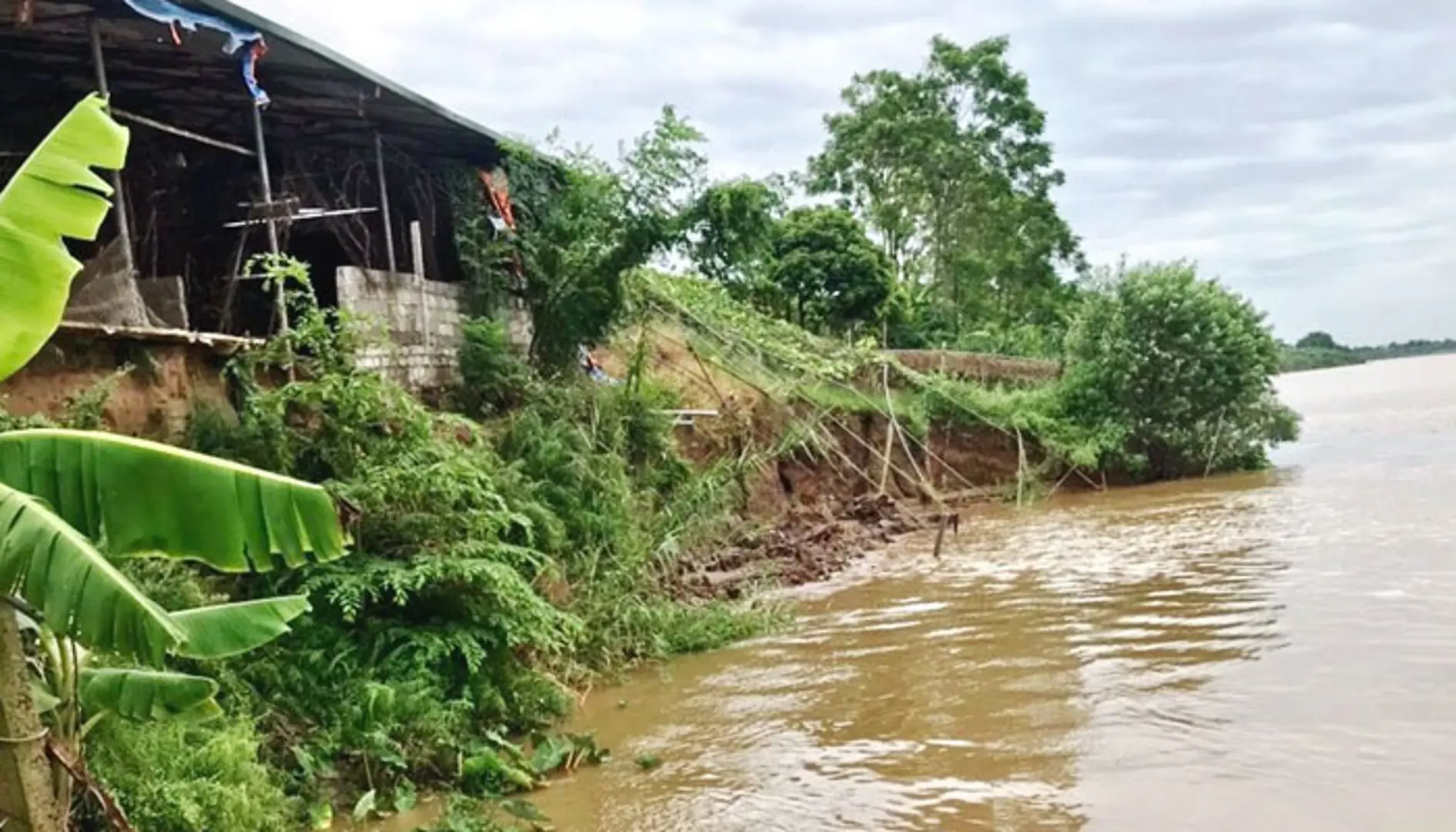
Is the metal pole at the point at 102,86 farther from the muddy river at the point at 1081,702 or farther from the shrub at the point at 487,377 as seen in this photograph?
the muddy river at the point at 1081,702

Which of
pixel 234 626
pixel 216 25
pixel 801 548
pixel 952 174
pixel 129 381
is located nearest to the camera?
pixel 234 626

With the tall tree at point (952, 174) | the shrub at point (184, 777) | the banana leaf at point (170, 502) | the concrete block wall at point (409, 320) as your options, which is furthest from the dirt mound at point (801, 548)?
the tall tree at point (952, 174)

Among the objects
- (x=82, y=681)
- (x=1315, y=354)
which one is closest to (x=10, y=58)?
(x=82, y=681)

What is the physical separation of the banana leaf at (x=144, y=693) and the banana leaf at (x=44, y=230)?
1.27 metres

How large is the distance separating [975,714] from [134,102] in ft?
31.6

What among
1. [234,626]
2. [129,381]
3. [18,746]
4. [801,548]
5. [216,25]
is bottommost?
[801,548]

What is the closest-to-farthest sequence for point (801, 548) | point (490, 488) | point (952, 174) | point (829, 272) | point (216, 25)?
point (490, 488) → point (216, 25) → point (801, 548) → point (829, 272) → point (952, 174)

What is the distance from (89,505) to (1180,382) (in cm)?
1968

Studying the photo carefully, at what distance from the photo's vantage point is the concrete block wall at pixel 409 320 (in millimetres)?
10469

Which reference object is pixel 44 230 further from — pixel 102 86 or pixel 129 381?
pixel 102 86

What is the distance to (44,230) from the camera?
13.0ft

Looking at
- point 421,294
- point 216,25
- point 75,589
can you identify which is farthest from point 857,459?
point 75,589

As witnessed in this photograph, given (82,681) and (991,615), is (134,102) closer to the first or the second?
(82,681)

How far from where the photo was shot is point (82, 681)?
14.4ft
